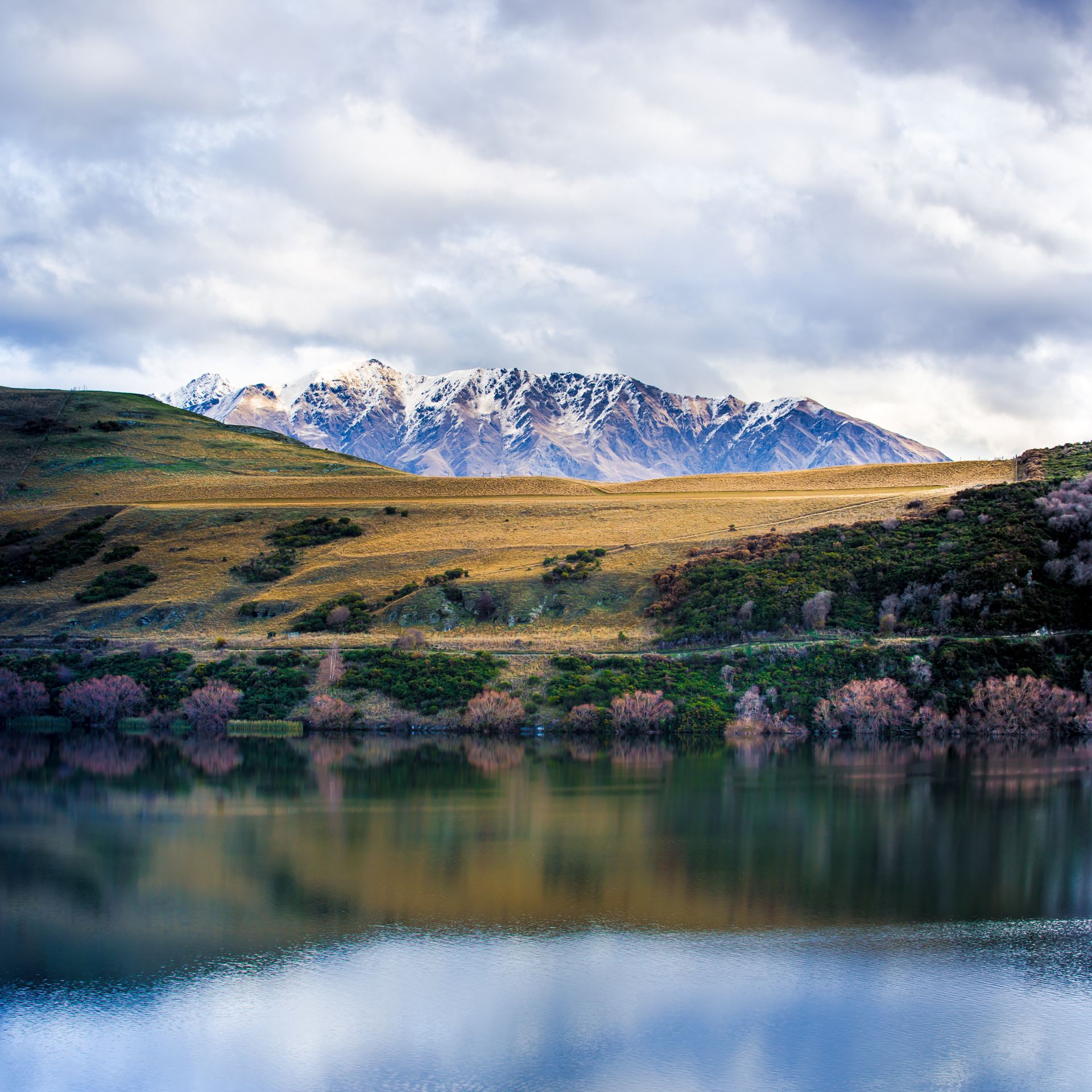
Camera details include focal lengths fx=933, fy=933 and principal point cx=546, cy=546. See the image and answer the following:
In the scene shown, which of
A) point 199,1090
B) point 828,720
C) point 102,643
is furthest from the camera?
point 102,643

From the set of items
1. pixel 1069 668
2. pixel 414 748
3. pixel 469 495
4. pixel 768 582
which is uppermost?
pixel 469 495

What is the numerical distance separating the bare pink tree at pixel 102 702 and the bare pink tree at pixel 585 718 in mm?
23165

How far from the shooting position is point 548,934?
1962 centimetres

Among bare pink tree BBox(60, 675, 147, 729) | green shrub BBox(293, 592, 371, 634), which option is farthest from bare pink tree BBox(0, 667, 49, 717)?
green shrub BBox(293, 592, 371, 634)

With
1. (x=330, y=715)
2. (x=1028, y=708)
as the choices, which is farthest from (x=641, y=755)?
(x=1028, y=708)

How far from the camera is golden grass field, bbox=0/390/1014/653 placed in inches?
2375

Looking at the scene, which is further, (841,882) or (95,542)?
(95,542)

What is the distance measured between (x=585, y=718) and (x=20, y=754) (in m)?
25.7

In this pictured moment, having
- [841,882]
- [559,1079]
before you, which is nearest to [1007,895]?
[841,882]

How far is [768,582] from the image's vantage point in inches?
2240

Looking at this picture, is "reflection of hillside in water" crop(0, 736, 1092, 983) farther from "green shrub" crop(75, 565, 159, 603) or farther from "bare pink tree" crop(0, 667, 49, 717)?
"green shrub" crop(75, 565, 159, 603)

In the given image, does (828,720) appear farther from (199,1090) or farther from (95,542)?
(95,542)

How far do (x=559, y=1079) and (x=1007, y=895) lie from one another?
13.4m

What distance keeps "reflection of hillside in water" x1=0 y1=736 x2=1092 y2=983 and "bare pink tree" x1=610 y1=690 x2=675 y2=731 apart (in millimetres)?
6051
